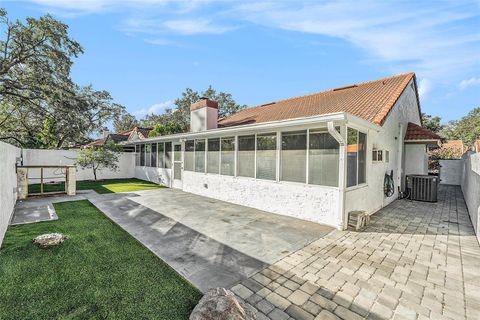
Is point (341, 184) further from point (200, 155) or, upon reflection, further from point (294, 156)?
point (200, 155)

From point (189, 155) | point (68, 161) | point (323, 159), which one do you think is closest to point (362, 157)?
point (323, 159)

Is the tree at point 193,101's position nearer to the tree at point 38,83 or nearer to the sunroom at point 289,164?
the tree at point 38,83

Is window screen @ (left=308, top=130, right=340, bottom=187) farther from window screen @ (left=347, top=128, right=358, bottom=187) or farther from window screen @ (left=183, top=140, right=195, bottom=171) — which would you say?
window screen @ (left=183, top=140, right=195, bottom=171)

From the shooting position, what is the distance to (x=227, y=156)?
8586 millimetres

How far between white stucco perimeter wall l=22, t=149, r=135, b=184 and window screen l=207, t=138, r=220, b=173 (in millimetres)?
10060

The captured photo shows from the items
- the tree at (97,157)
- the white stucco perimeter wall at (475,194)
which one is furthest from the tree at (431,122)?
the tree at (97,157)

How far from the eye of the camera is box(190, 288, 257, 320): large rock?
2240 millimetres

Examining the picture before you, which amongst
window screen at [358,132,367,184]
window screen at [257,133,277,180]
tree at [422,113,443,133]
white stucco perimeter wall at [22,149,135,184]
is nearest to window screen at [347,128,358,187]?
window screen at [358,132,367,184]

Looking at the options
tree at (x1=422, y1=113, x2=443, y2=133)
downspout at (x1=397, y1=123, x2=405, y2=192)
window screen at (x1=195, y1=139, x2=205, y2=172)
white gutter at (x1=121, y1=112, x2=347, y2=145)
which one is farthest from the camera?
tree at (x1=422, y1=113, x2=443, y2=133)

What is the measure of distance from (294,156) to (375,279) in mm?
3737

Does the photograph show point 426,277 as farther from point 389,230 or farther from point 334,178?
point 334,178

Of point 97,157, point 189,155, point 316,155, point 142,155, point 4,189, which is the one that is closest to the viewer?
point 4,189

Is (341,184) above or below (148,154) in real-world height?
below

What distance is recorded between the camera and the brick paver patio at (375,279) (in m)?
2.59
